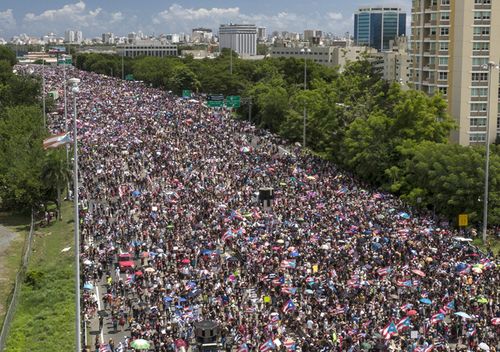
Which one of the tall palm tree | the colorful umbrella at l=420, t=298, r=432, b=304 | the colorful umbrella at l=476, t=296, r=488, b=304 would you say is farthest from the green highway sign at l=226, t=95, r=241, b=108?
the colorful umbrella at l=476, t=296, r=488, b=304

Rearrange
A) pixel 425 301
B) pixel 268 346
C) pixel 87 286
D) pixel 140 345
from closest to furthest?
1. pixel 140 345
2. pixel 268 346
3. pixel 425 301
4. pixel 87 286

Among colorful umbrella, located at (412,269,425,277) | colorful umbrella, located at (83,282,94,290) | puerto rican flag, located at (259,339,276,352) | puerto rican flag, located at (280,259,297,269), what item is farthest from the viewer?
puerto rican flag, located at (280,259,297,269)

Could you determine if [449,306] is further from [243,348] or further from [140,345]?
[140,345]

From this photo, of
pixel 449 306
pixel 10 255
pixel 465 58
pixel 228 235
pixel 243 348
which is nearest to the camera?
pixel 243 348

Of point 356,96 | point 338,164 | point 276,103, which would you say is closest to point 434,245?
point 338,164

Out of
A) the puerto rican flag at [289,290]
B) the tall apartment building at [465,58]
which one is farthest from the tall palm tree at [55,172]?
the tall apartment building at [465,58]

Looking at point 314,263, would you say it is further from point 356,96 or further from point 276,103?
point 276,103

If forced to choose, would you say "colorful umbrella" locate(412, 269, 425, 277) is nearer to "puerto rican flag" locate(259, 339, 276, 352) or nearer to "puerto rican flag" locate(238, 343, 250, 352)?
"puerto rican flag" locate(259, 339, 276, 352)

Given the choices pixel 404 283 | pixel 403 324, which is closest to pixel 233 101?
pixel 404 283
